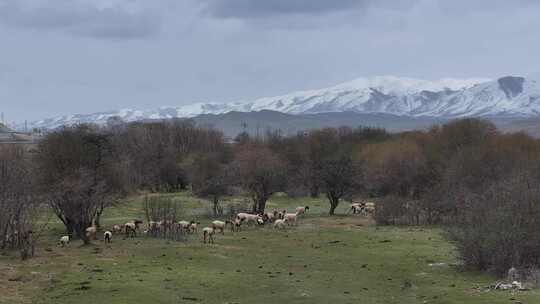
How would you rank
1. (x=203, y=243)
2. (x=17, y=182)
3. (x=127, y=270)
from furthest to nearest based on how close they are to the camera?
1. (x=203, y=243)
2. (x=17, y=182)
3. (x=127, y=270)

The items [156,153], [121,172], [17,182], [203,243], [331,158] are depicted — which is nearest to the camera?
[17,182]

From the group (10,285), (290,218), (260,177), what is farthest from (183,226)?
(10,285)

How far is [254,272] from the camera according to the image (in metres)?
35.1

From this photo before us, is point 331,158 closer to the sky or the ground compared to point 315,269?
closer to the sky

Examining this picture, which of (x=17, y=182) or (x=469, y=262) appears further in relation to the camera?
(x=17, y=182)

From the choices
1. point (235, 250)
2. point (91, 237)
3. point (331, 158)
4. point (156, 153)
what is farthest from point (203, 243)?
point (156, 153)

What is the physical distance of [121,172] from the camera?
59969 mm

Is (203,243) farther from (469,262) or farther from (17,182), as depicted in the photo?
(469,262)

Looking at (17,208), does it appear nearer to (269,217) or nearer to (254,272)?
(254,272)

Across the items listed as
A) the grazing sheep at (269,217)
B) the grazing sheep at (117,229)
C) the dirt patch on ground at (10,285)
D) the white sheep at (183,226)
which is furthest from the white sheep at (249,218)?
the dirt patch on ground at (10,285)

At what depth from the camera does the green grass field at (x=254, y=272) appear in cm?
2814

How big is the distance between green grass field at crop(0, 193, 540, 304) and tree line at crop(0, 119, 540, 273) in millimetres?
2672

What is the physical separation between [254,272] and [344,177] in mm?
37711

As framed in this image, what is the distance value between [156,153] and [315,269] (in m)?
81.5
